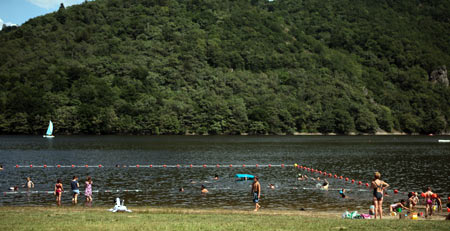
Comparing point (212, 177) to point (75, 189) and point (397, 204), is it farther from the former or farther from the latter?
point (397, 204)

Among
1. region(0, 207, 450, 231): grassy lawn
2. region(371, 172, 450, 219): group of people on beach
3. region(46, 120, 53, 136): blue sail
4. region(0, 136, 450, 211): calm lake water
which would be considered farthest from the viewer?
region(46, 120, 53, 136): blue sail

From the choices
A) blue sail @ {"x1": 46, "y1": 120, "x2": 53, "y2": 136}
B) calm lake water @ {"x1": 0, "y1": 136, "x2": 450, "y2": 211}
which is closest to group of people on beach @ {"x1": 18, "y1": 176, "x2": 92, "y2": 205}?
calm lake water @ {"x1": 0, "y1": 136, "x2": 450, "y2": 211}

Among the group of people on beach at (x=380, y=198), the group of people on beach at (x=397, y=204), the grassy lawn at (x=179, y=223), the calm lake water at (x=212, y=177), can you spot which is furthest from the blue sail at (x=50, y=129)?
the group of people on beach at (x=397, y=204)

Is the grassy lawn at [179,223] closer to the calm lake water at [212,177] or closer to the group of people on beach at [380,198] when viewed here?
the group of people on beach at [380,198]

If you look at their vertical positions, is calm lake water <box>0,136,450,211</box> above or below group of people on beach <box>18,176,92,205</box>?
below

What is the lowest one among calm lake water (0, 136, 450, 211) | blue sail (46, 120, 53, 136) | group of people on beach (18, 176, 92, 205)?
calm lake water (0, 136, 450, 211)

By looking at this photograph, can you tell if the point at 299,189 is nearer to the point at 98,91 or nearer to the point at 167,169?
the point at 167,169

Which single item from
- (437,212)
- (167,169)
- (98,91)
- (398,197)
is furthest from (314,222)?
(98,91)

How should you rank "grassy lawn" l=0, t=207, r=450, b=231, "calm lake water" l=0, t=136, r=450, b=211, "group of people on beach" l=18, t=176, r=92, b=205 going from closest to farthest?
"grassy lawn" l=0, t=207, r=450, b=231
"group of people on beach" l=18, t=176, r=92, b=205
"calm lake water" l=0, t=136, r=450, b=211

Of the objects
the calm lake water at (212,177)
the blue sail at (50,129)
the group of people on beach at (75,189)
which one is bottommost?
the calm lake water at (212,177)

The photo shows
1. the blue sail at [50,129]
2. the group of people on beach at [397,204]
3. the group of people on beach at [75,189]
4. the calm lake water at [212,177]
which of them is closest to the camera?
the group of people on beach at [397,204]

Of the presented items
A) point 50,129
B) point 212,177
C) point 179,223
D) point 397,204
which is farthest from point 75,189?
point 50,129

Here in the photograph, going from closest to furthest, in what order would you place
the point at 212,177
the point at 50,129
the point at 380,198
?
the point at 380,198 → the point at 212,177 → the point at 50,129

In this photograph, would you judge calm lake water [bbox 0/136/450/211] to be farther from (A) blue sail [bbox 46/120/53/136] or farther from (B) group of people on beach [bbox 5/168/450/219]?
(A) blue sail [bbox 46/120/53/136]
